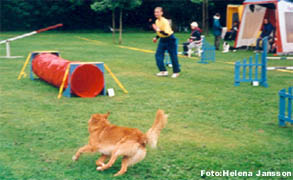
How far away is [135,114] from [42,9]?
43.0 metres

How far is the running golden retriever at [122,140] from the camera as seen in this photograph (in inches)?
171

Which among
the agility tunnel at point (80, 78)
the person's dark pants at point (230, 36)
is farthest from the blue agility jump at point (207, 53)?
the person's dark pants at point (230, 36)

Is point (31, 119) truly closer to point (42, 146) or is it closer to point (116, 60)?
point (42, 146)

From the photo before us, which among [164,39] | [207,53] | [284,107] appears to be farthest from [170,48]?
[284,107]

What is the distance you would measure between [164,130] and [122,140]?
209 cm

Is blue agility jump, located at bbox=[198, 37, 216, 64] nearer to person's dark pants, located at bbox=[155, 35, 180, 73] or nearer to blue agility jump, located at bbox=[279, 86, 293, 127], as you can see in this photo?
person's dark pants, located at bbox=[155, 35, 180, 73]

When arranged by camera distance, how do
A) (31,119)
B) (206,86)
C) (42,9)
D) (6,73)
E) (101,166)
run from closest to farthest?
(101,166), (31,119), (206,86), (6,73), (42,9)

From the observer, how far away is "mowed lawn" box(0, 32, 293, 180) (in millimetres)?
4785

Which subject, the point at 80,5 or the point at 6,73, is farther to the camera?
the point at 80,5

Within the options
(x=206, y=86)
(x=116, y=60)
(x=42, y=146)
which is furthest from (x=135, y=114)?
(x=116, y=60)

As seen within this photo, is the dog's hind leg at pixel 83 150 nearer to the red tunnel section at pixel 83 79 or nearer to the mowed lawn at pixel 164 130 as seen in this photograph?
the mowed lawn at pixel 164 130

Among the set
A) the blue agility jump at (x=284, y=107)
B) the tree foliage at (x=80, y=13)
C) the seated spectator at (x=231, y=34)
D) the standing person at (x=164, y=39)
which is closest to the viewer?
the blue agility jump at (x=284, y=107)

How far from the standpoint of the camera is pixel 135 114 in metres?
7.45

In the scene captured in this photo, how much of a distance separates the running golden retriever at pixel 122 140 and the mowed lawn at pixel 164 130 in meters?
0.19
